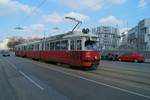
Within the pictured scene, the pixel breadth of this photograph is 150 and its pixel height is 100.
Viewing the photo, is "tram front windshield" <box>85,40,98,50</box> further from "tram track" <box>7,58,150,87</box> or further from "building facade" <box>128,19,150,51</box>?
"building facade" <box>128,19,150,51</box>

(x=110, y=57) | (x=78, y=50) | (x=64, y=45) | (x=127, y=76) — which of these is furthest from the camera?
(x=110, y=57)

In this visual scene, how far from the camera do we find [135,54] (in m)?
43.9

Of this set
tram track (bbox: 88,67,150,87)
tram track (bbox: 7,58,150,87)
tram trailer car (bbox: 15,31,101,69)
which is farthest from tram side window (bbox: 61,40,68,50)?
tram track (bbox: 88,67,150,87)

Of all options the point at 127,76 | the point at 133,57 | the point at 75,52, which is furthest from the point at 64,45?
the point at 133,57

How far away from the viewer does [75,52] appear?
2295 centimetres

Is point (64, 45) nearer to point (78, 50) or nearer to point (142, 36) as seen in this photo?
point (78, 50)

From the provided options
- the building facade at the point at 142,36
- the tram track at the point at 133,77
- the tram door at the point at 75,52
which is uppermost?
the building facade at the point at 142,36

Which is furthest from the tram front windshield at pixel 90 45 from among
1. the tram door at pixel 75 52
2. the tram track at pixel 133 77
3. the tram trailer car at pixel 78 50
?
the tram track at pixel 133 77

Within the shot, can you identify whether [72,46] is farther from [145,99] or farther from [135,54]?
[135,54]

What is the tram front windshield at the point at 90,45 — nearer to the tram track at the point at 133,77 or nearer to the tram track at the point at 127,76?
the tram track at the point at 127,76

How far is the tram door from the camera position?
73.7 ft

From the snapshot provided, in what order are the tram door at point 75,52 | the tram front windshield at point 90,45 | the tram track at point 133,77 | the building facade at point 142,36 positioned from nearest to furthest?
1. the tram track at point 133,77
2. the tram door at point 75,52
3. the tram front windshield at point 90,45
4. the building facade at point 142,36

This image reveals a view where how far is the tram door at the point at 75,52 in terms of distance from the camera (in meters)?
22.5

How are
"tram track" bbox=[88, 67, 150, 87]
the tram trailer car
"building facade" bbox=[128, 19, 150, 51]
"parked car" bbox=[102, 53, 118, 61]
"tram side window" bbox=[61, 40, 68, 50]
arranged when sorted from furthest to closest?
1. "building facade" bbox=[128, 19, 150, 51]
2. "parked car" bbox=[102, 53, 118, 61]
3. "tram side window" bbox=[61, 40, 68, 50]
4. the tram trailer car
5. "tram track" bbox=[88, 67, 150, 87]
